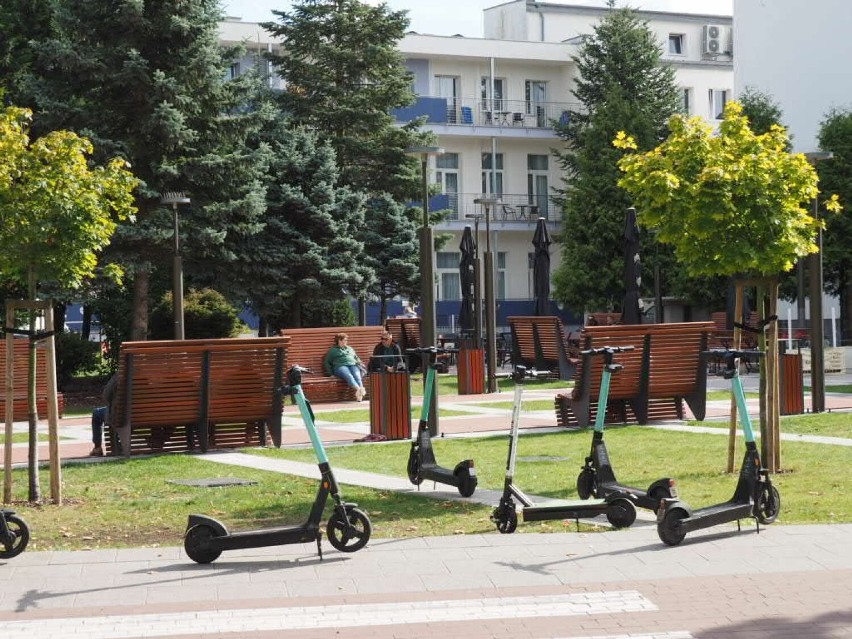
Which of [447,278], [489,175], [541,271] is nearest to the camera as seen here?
[541,271]

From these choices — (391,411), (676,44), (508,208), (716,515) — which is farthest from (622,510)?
(676,44)

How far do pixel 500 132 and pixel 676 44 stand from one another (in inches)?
504

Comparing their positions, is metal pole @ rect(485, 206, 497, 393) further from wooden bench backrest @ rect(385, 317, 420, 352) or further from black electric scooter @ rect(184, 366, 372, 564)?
black electric scooter @ rect(184, 366, 372, 564)

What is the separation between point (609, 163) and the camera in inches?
1912

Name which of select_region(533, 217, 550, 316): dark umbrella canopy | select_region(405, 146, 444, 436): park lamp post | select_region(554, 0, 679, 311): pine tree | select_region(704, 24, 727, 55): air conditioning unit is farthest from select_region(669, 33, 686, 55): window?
select_region(405, 146, 444, 436): park lamp post

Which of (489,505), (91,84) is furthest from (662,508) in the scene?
(91,84)

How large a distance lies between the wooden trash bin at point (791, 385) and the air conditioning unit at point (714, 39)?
47513 millimetres

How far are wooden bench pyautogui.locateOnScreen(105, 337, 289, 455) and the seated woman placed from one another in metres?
7.66

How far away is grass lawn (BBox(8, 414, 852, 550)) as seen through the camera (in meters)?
10.5

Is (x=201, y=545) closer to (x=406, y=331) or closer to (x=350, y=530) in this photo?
(x=350, y=530)

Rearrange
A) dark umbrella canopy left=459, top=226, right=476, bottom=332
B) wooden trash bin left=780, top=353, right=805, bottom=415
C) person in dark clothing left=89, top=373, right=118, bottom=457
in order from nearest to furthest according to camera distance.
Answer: person in dark clothing left=89, top=373, right=118, bottom=457
wooden trash bin left=780, top=353, right=805, bottom=415
dark umbrella canopy left=459, top=226, right=476, bottom=332

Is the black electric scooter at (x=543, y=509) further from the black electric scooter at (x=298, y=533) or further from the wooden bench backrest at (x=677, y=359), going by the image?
the wooden bench backrest at (x=677, y=359)

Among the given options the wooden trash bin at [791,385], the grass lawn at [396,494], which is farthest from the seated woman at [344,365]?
the wooden trash bin at [791,385]

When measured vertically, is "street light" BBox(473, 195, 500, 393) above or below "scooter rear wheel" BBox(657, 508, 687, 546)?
above
